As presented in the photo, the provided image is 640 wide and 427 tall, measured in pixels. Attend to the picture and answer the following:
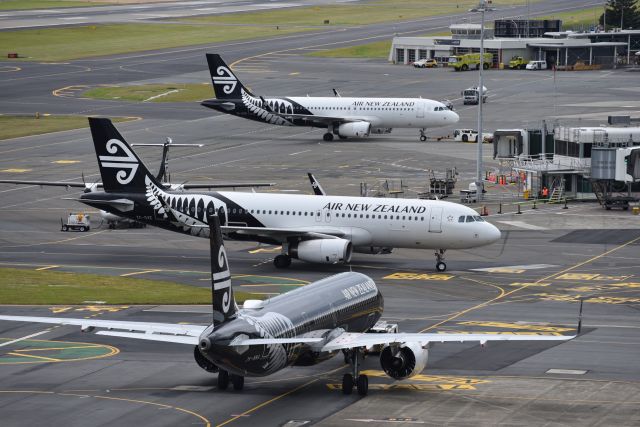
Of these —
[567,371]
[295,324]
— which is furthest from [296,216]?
[295,324]

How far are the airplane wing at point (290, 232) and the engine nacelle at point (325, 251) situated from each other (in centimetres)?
53

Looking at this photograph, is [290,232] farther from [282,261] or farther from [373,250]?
[373,250]

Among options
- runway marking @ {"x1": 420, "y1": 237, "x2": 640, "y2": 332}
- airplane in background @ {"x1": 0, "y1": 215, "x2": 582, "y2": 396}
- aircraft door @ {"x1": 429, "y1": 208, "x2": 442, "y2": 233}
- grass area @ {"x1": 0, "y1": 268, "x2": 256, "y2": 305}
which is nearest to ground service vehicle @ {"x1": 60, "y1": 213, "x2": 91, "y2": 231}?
grass area @ {"x1": 0, "y1": 268, "x2": 256, "y2": 305}

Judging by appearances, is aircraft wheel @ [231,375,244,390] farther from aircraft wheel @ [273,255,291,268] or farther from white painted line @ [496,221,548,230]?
white painted line @ [496,221,548,230]

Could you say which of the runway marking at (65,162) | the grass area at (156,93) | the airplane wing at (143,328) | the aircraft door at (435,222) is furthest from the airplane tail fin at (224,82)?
the airplane wing at (143,328)

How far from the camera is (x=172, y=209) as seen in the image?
278 ft

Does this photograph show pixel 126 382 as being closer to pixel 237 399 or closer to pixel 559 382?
pixel 237 399

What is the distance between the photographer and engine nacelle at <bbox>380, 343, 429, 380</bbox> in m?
51.7

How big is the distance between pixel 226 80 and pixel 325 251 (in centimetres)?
6968

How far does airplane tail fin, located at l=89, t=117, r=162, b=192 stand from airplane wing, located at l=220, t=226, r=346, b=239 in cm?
690

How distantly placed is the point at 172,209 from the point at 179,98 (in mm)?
99325

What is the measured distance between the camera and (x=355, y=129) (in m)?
145

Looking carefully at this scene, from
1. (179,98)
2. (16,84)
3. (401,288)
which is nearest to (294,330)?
(401,288)

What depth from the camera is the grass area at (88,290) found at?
72625mm
